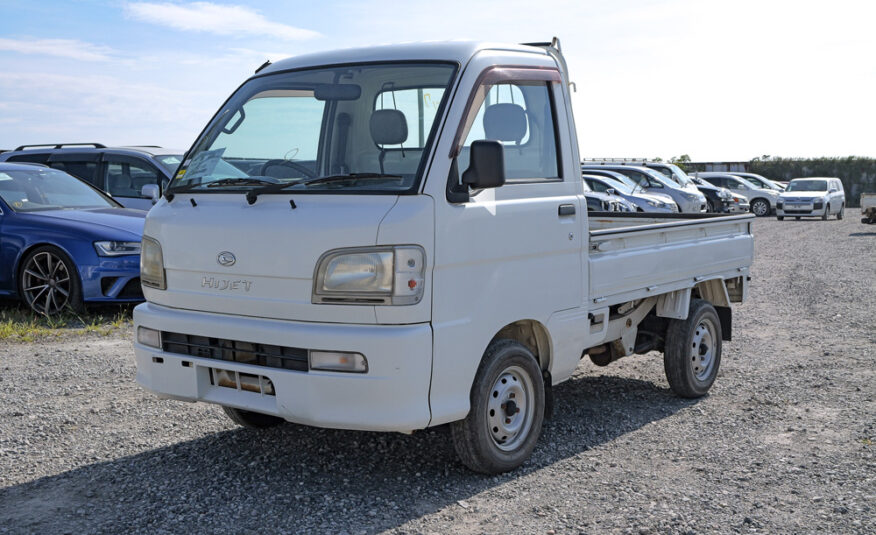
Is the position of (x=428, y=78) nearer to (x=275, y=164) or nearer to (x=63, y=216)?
(x=275, y=164)

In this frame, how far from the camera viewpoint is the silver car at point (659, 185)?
81.1 feet

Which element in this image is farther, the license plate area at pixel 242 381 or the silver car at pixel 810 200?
the silver car at pixel 810 200

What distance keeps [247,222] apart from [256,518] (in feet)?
4.70

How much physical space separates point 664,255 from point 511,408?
1.92 metres

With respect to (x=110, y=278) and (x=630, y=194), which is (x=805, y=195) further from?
(x=110, y=278)

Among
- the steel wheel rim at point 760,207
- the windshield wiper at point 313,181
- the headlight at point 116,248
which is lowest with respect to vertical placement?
the steel wheel rim at point 760,207

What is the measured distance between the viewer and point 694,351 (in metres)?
6.84

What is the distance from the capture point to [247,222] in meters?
4.54

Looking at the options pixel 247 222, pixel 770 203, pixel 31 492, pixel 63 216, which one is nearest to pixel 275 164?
pixel 247 222

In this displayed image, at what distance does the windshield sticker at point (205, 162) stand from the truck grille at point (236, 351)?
94 cm

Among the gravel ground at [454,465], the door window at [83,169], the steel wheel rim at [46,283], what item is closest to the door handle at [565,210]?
the gravel ground at [454,465]

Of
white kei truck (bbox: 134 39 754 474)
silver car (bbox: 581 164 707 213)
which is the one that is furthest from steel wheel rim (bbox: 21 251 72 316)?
silver car (bbox: 581 164 707 213)

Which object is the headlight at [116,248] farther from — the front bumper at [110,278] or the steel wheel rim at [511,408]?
the steel wheel rim at [511,408]

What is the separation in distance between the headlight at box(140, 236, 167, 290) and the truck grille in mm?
290
